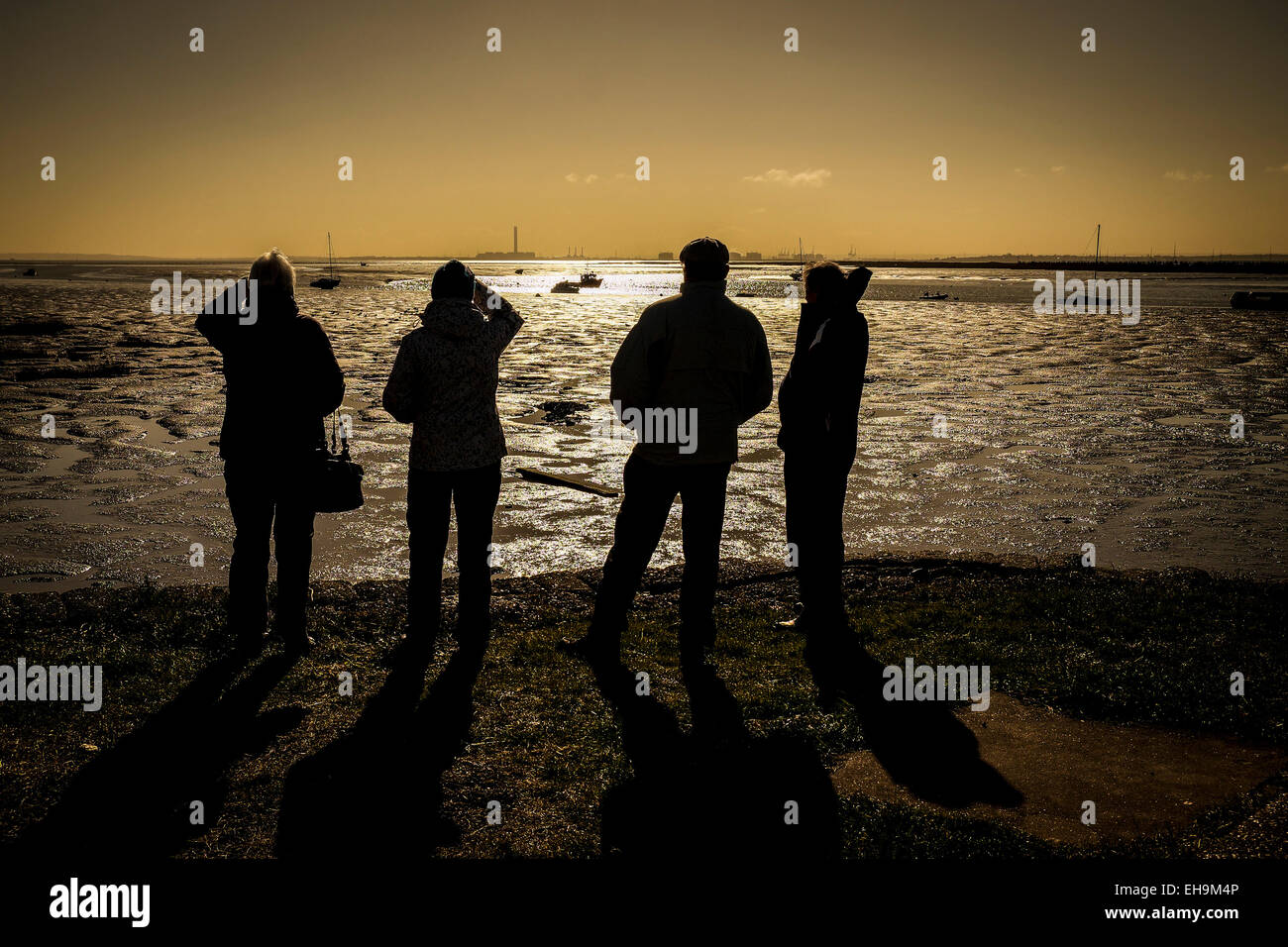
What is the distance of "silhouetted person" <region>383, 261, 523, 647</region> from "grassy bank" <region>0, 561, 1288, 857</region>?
17.9 inches

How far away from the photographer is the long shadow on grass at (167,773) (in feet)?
10.8

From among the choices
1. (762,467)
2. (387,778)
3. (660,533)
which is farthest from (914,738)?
(762,467)

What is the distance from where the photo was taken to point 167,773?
3.75 m

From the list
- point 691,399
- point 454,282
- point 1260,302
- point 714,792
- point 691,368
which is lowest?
point 714,792

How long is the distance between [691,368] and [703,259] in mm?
577

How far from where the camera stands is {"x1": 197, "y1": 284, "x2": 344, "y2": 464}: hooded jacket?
4.54 m

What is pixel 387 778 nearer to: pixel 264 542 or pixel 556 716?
pixel 556 716

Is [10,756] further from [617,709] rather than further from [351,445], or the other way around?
[351,445]

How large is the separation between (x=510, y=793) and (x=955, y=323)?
3545 cm

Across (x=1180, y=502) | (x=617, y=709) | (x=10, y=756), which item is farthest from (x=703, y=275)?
(x=1180, y=502)

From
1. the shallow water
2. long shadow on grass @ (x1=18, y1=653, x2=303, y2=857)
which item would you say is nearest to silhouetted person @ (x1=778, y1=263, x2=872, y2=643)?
the shallow water

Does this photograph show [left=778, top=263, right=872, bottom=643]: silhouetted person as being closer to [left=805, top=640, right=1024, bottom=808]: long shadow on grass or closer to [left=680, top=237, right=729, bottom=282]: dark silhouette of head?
[left=805, top=640, right=1024, bottom=808]: long shadow on grass

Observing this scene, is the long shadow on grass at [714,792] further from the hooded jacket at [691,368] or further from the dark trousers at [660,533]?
the hooded jacket at [691,368]

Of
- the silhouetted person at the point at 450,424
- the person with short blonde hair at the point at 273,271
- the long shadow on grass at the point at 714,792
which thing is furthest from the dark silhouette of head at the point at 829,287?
the person with short blonde hair at the point at 273,271
